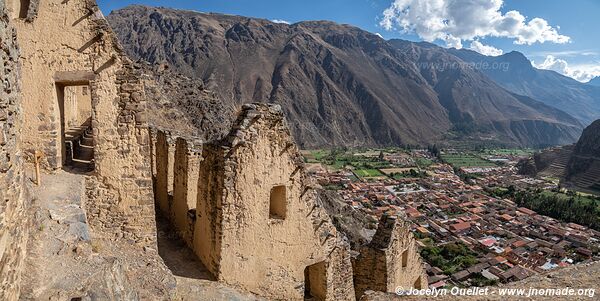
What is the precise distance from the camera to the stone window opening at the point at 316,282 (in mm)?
9227

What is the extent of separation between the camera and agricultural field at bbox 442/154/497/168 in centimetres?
11961

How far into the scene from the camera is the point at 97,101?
6.91 metres

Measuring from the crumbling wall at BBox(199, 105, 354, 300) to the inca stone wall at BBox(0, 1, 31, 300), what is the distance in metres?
3.69

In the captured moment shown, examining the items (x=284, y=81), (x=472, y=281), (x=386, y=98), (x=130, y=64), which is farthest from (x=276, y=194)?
(x=386, y=98)

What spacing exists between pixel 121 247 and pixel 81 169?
2.09 meters

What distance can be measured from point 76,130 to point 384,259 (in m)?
10.1

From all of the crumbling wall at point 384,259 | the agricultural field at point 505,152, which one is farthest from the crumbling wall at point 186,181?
the agricultural field at point 505,152

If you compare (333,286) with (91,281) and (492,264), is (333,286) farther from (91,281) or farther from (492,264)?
(492,264)

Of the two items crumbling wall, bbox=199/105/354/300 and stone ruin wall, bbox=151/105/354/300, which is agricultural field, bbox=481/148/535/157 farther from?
crumbling wall, bbox=199/105/354/300

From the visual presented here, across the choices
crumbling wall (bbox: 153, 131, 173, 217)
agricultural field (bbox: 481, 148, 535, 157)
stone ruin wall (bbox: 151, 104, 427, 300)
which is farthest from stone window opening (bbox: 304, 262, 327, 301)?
agricultural field (bbox: 481, 148, 535, 157)

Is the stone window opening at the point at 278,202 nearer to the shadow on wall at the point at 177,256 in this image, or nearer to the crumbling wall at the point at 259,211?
the crumbling wall at the point at 259,211

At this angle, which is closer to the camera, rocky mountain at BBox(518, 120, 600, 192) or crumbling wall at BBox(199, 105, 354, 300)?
crumbling wall at BBox(199, 105, 354, 300)

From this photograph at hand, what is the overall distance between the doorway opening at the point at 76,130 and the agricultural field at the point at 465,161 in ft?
383

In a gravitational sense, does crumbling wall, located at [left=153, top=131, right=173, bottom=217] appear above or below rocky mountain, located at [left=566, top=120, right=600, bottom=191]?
above
